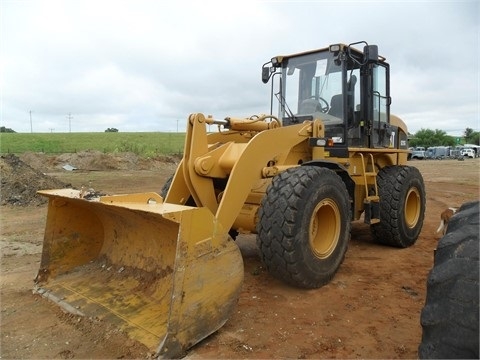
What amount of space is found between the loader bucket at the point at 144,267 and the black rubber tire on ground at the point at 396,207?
10.7ft

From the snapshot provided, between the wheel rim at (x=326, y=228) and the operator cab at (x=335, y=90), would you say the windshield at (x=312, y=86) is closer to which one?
the operator cab at (x=335, y=90)

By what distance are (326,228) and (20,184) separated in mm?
9549

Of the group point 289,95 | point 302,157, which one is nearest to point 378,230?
point 302,157

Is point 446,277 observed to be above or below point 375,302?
above

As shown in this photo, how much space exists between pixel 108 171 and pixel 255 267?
55.0 feet

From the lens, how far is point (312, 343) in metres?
3.19

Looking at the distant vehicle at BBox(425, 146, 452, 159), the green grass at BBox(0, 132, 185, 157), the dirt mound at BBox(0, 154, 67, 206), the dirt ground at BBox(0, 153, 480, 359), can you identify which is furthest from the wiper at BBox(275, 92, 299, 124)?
the distant vehicle at BBox(425, 146, 452, 159)

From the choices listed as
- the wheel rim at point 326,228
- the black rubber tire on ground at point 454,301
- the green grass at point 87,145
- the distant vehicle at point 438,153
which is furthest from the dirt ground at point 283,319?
the distant vehicle at point 438,153

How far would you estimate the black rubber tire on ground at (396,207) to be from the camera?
5.88 metres

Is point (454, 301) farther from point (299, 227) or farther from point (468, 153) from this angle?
point (468, 153)

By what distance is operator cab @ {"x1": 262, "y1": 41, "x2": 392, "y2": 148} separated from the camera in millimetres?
5516

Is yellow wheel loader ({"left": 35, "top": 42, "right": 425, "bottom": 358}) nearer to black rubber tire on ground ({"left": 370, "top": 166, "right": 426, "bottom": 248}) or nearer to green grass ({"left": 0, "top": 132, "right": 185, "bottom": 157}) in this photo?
black rubber tire on ground ({"left": 370, "top": 166, "right": 426, "bottom": 248})

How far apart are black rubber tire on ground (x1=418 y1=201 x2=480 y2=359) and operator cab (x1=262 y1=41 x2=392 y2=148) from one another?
3500 mm

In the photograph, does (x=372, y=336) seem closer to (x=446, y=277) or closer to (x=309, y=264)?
(x=309, y=264)
